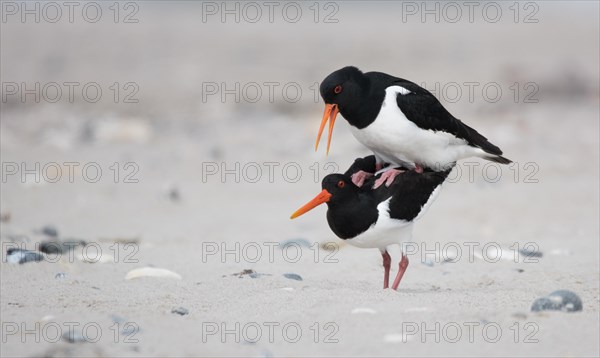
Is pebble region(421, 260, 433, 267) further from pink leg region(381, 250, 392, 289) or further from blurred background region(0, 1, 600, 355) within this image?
pink leg region(381, 250, 392, 289)

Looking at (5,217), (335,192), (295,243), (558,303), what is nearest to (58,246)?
(5,217)

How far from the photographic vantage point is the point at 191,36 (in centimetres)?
2253

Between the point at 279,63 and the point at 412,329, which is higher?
the point at 279,63

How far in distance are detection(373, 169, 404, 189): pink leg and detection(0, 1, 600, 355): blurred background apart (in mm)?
687

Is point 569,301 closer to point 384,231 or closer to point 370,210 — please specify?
point 384,231

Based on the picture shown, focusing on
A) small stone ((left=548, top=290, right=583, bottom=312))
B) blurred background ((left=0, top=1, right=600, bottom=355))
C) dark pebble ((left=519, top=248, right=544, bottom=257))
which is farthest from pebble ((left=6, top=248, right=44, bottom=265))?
dark pebble ((left=519, top=248, right=544, bottom=257))

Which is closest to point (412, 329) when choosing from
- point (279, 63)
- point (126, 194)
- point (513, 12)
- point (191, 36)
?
point (126, 194)

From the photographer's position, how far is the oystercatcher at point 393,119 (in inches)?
219

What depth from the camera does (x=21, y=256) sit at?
629 centimetres

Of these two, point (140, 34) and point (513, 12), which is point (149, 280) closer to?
point (140, 34)

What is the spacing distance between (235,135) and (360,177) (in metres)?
7.00

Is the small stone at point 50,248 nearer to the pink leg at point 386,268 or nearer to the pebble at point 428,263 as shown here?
the pink leg at point 386,268

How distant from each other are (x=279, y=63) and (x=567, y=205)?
10361mm

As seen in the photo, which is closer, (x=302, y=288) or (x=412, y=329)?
(x=412, y=329)
